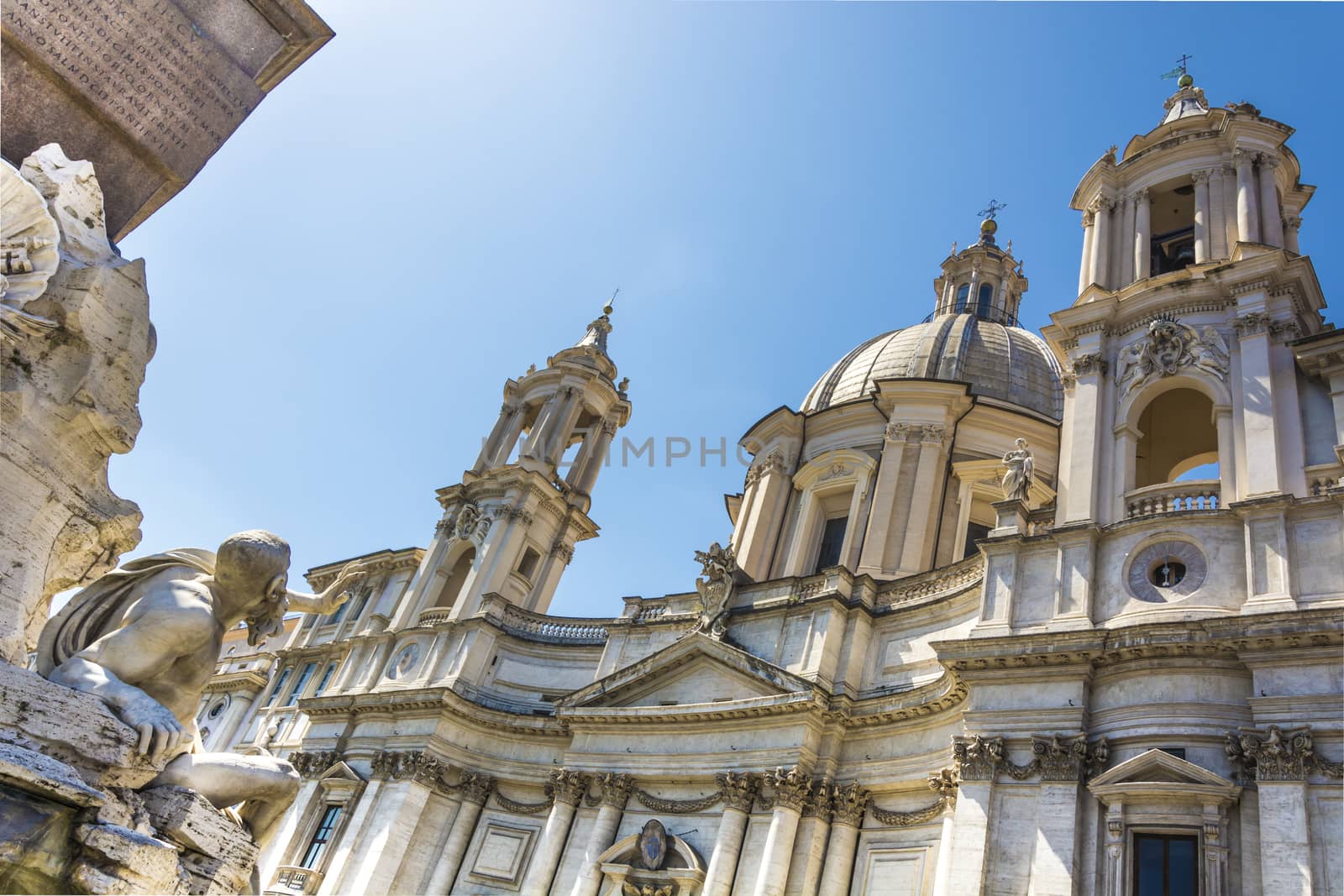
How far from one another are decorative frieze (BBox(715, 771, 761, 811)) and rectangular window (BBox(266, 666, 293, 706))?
21981 mm

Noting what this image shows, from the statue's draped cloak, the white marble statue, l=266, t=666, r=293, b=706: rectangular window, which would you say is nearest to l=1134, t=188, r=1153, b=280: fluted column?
the white marble statue

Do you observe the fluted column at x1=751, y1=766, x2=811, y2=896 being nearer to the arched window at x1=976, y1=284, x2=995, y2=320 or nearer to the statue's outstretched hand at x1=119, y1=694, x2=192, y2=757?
the statue's outstretched hand at x1=119, y1=694, x2=192, y2=757

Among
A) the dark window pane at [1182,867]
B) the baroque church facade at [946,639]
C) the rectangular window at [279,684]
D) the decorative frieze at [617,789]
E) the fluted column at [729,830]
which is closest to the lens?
the dark window pane at [1182,867]

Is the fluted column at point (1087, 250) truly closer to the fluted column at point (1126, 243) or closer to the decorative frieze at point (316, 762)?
the fluted column at point (1126, 243)

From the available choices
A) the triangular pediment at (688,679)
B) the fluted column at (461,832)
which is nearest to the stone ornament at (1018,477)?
the triangular pediment at (688,679)

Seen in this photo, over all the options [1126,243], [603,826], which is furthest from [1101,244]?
[603,826]

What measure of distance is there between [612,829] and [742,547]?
9.34 m

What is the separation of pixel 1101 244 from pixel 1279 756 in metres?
12.5

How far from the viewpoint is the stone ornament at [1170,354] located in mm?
17578

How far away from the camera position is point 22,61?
6246 mm

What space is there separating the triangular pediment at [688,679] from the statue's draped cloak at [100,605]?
637 inches

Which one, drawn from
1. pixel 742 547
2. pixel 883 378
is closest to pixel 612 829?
pixel 742 547

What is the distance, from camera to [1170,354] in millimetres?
18141

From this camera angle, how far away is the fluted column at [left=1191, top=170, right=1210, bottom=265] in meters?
19.4
